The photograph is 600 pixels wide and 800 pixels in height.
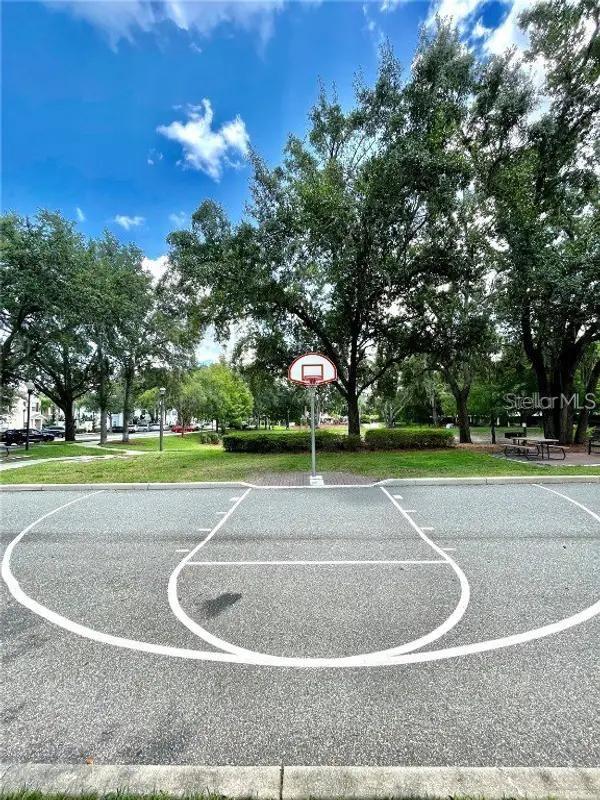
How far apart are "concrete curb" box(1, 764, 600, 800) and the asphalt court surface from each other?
0.34 ft

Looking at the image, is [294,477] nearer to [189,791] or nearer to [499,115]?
[189,791]

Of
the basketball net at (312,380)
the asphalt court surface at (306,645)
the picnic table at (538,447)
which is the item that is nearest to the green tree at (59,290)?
the basketball net at (312,380)

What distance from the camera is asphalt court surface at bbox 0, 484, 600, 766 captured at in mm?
2078

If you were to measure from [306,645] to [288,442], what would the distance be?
1470 cm

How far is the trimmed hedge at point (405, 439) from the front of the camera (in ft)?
58.4

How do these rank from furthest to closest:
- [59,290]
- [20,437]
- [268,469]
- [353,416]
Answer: [20,437]
[59,290]
[353,416]
[268,469]

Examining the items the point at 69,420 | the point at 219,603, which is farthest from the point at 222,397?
the point at 219,603

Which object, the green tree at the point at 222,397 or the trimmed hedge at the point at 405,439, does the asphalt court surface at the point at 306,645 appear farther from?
the green tree at the point at 222,397

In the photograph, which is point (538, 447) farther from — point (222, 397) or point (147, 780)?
point (222, 397)

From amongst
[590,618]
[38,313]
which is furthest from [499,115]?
[38,313]

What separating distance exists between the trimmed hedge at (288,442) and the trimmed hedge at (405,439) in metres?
0.89

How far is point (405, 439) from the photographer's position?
18.0 m

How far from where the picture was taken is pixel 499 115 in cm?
1543

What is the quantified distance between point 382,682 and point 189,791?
129 centimetres
